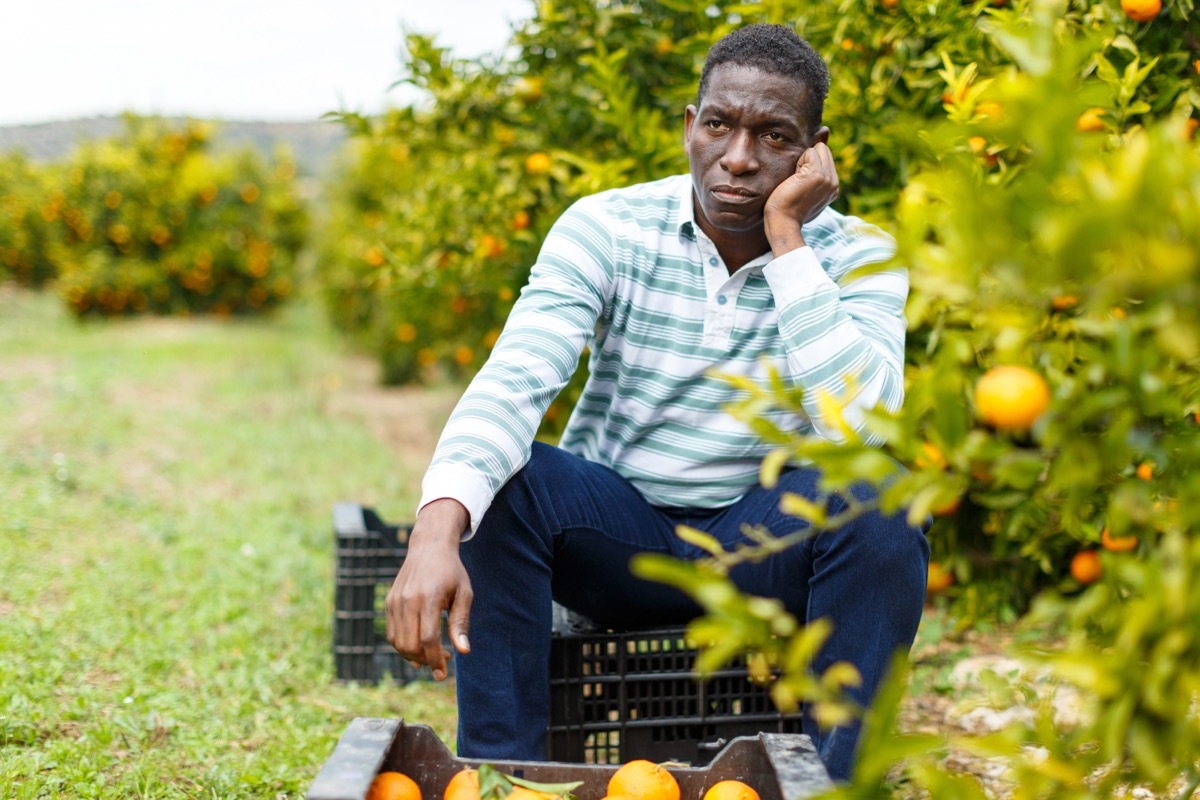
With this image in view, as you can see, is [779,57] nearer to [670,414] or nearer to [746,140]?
[746,140]

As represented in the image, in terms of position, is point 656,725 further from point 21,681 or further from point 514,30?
point 514,30

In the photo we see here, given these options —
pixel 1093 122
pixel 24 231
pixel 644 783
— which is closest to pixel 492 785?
pixel 644 783

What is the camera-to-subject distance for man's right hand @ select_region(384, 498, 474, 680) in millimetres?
1514

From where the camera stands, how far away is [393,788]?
4.70ft

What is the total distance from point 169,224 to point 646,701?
9202 millimetres

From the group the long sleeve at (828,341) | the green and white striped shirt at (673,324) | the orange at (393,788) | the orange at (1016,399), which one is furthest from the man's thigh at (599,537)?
the orange at (1016,399)

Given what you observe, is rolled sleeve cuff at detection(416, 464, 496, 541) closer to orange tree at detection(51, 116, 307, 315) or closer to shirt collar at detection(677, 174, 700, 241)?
shirt collar at detection(677, 174, 700, 241)

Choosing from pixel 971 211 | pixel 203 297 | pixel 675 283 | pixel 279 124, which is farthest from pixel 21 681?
pixel 279 124

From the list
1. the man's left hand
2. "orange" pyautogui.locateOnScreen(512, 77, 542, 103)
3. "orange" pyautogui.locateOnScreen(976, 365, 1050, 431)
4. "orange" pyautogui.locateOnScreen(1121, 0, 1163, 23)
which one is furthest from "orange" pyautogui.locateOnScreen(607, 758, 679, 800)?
"orange" pyautogui.locateOnScreen(512, 77, 542, 103)

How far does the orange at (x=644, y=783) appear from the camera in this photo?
1453 mm

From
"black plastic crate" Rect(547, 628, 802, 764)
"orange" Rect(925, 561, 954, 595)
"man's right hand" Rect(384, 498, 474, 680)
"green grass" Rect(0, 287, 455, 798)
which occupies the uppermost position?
"man's right hand" Rect(384, 498, 474, 680)

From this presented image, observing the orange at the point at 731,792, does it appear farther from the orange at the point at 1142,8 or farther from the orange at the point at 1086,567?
the orange at the point at 1142,8

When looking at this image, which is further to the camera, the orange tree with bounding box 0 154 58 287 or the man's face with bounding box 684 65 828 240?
the orange tree with bounding box 0 154 58 287

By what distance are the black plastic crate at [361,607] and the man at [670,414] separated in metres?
0.72
